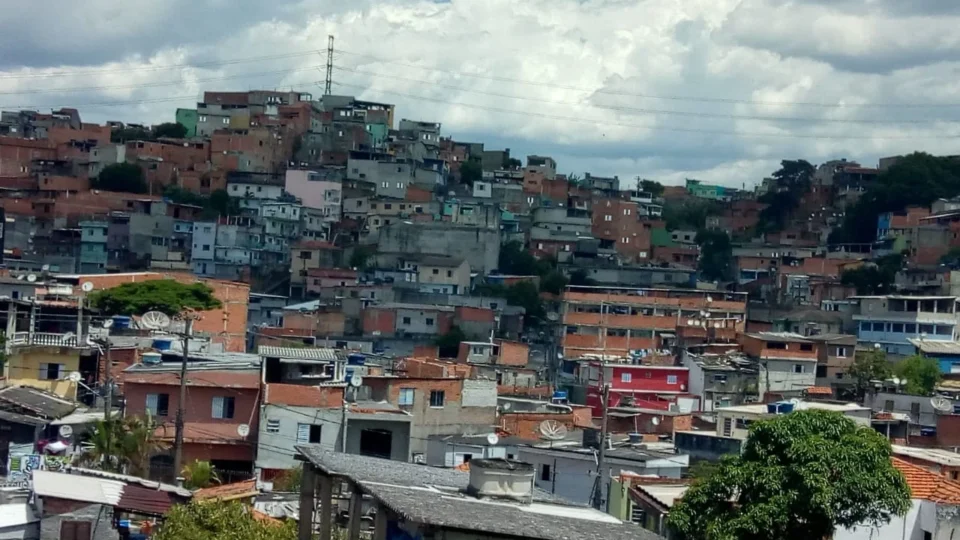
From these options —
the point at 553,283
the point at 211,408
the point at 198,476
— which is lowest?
the point at 198,476

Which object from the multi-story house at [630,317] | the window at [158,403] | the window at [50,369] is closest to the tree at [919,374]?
the multi-story house at [630,317]

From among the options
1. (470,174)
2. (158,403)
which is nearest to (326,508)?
(158,403)

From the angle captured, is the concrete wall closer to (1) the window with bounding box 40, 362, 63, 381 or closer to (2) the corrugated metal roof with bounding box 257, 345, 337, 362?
(2) the corrugated metal roof with bounding box 257, 345, 337, 362

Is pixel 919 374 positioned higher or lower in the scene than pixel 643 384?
higher

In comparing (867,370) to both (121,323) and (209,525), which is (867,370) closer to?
(121,323)

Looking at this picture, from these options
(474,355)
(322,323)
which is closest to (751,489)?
(474,355)

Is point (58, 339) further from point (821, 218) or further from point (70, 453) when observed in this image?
point (821, 218)
